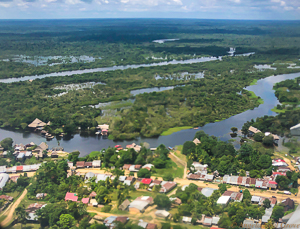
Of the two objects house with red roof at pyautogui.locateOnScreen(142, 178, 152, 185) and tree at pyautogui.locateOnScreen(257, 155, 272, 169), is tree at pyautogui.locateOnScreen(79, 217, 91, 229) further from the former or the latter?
tree at pyautogui.locateOnScreen(257, 155, 272, 169)

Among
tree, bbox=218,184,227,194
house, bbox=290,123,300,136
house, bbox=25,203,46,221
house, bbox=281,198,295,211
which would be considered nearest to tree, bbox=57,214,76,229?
house, bbox=25,203,46,221

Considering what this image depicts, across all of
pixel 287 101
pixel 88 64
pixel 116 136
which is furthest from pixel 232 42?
pixel 116 136

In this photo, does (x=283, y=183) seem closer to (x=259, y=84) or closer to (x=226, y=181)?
(x=226, y=181)

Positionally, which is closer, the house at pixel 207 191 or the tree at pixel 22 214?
the tree at pixel 22 214

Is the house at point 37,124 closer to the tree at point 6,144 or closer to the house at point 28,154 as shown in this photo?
the tree at point 6,144

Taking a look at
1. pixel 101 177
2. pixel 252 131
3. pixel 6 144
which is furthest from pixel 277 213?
pixel 6 144

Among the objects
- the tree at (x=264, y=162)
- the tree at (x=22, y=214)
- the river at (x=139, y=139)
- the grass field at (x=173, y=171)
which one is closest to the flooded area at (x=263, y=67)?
the river at (x=139, y=139)
